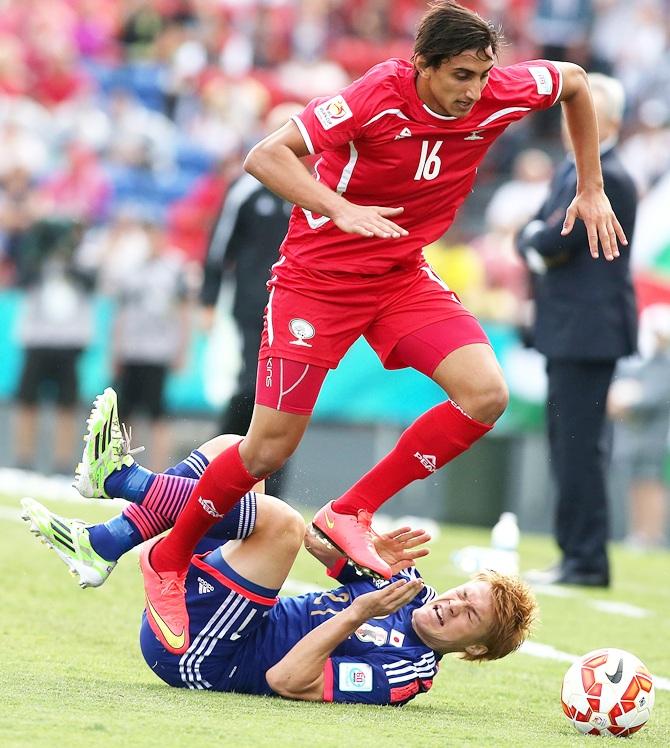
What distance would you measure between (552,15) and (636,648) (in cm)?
1131

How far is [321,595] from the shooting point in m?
5.43

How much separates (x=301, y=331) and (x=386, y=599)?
3.66ft

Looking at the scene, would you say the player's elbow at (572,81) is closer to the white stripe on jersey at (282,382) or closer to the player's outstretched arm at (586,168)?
the player's outstretched arm at (586,168)

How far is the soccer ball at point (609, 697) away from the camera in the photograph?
4.91 meters

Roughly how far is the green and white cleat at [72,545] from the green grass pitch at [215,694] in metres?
0.33

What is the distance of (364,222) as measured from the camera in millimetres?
5070

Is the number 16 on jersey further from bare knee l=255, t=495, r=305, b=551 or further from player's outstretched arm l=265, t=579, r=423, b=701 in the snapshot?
player's outstretched arm l=265, t=579, r=423, b=701

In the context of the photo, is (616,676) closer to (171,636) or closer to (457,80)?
(171,636)

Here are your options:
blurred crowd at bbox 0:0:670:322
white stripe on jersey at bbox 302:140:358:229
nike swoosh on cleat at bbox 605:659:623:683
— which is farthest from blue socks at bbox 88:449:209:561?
blurred crowd at bbox 0:0:670:322

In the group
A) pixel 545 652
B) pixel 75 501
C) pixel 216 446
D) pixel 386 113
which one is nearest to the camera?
pixel 386 113

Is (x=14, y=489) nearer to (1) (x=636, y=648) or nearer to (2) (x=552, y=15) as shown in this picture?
(1) (x=636, y=648)

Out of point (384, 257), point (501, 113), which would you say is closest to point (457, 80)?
point (501, 113)

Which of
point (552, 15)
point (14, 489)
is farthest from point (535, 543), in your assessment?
point (552, 15)

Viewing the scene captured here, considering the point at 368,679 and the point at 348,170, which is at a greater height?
the point at 348,170
